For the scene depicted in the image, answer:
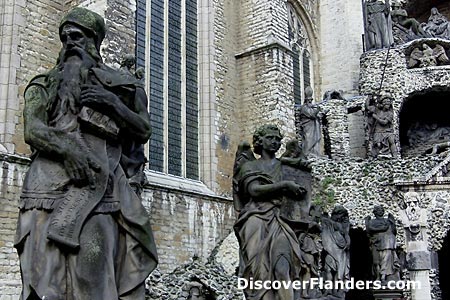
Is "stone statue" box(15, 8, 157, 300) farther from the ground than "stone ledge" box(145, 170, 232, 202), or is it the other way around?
"stone ledge" box(145, 170, 232, 202)

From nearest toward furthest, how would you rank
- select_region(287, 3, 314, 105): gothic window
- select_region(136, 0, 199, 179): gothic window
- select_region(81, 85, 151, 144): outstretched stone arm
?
select_region(81, 85, 151, 144): outstretched stone arm < select_region(136, 0, 199, 179): gothic window < select_region(287, 3, 314, 105): gothic window

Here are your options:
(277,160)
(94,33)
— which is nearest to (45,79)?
(94,33)

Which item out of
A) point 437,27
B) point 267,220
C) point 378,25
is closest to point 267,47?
point 378,25

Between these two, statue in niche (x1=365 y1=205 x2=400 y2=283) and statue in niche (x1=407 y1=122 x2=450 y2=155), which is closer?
statue in niche (x1=365 y1=205 x2=400 y2=283)

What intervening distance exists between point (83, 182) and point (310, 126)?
53.4ft

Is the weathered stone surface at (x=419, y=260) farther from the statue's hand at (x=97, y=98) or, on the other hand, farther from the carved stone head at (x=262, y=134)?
the statue's hand at (x=97, y=98)

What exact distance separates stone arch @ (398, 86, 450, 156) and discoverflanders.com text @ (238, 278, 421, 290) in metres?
7.10

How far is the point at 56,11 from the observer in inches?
543

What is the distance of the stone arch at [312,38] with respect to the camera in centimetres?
2270

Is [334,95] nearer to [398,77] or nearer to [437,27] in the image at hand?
[398,77]

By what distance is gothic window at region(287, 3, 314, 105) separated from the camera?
71.8 feet

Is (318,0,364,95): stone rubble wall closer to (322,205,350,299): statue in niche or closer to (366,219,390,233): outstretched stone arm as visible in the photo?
(366,219,390,233): outstretched stone arm

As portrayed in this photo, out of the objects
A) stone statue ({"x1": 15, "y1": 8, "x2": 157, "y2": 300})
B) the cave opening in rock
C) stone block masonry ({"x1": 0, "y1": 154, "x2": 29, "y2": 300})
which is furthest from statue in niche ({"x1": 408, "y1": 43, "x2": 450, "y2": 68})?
stone statue ({"x1": 15, "y1": 8, "x2": 157, "y2": 300})

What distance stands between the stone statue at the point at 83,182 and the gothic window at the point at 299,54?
1864cm
